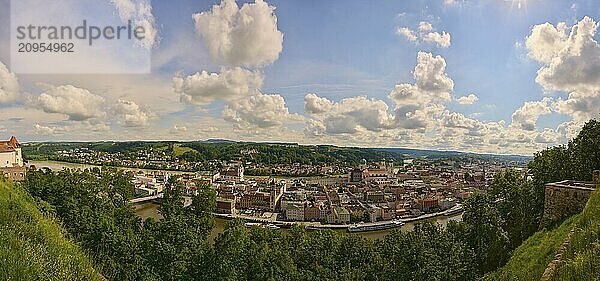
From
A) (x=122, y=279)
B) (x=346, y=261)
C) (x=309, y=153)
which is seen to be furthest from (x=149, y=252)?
(x=309, y=153)

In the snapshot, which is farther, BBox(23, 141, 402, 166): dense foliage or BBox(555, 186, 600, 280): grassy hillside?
BBox(23, 141, 402, 166): dense foliage

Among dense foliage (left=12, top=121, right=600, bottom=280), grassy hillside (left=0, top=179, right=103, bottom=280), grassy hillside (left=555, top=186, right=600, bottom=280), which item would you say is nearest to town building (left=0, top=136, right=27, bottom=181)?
dense foliage (left=12, top=121, right=600, bottom=280)

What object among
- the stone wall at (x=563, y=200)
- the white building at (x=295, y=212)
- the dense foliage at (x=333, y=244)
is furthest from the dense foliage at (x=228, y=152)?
the stone wall at (x=563, y=200)

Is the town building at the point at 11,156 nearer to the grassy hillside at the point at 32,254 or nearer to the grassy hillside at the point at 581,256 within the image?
the grassy hillside at the point at 32,254

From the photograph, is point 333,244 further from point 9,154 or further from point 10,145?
point 10,145

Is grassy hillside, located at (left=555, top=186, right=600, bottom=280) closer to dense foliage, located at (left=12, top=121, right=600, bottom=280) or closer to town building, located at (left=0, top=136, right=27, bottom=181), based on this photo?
dense foliage, located at (left=12, top=121, right=600, bottom=280)

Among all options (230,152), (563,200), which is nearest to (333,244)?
(563,200)

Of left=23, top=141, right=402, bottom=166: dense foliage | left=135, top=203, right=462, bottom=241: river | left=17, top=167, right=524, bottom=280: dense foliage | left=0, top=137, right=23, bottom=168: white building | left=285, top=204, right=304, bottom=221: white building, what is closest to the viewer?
left=17, top=167, right=524, bottom=280: dense foliage
